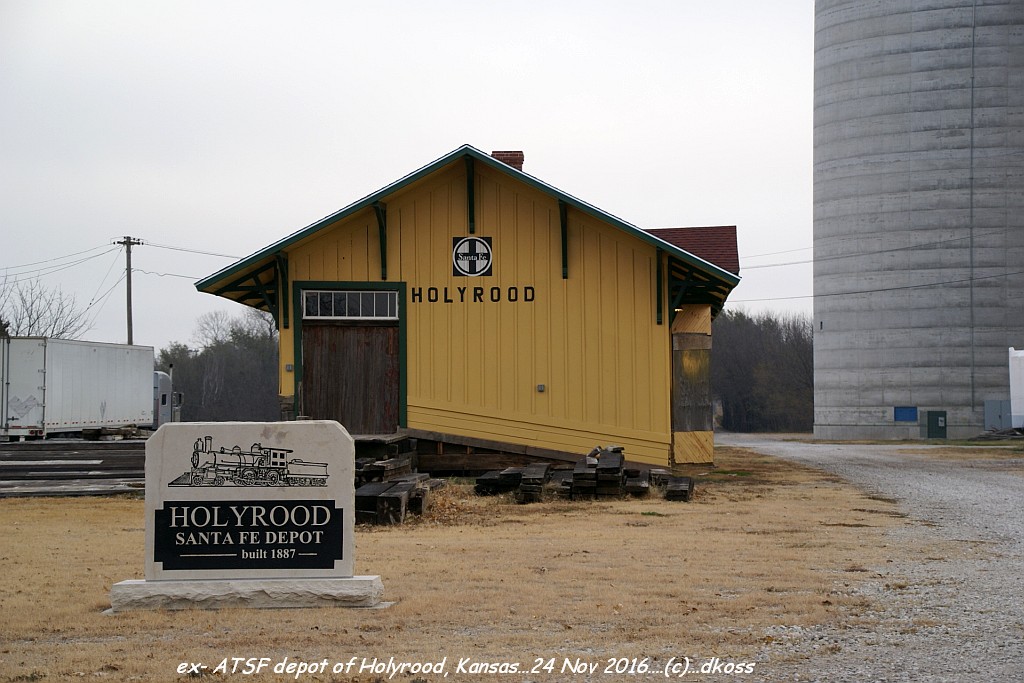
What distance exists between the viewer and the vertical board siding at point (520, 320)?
21688 millimetres

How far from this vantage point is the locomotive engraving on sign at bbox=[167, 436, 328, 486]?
9.13m

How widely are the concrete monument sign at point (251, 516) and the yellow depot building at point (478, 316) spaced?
1277 centimetres

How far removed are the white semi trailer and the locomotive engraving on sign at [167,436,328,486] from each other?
27073 mm

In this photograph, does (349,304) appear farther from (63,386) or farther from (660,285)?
(63,386)

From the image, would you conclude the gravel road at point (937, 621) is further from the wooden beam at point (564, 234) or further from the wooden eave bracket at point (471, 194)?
the wooden eave bracket at point (471, 194)

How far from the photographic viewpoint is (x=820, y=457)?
33688mm

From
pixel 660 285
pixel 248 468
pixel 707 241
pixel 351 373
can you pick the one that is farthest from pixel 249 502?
Result: pixel 707 241

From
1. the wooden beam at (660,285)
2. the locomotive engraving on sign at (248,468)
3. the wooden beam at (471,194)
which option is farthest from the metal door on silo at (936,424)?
the locomotive engraving on sign at (248,468)

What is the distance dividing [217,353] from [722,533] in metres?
92.0

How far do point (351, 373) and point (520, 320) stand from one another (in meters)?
3.37

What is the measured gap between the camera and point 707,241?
88.4 feet

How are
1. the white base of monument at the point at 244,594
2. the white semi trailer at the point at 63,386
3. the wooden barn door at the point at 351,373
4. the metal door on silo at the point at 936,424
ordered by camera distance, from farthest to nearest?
the metal door on silo at the point at 936,424, the white semi trailer at the point at 63,386, the wooden barn door at the point at 351,373, the white base of monument at the point at 244,594

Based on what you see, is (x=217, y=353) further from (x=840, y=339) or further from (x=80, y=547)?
(x=80, y=547)

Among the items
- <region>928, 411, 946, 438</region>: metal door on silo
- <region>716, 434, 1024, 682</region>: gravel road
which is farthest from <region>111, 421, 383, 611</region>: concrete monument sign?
<region>928, 411, 946, 438</region>: metal door on silo
